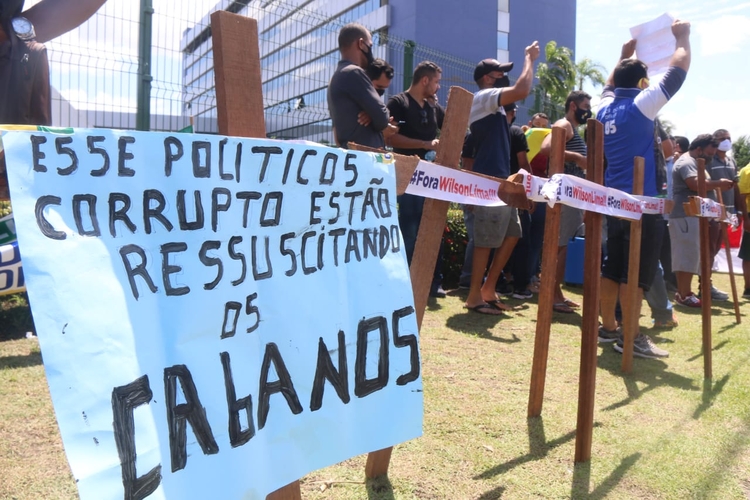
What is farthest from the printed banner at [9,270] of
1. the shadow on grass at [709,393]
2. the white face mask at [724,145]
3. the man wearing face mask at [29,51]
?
the white face mask at [724,145]

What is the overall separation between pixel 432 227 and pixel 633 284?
82.9 inches

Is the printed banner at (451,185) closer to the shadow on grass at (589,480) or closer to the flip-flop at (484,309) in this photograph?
the shadow on grass at (589,480)

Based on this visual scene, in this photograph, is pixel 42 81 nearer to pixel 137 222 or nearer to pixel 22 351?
pixel 137 222

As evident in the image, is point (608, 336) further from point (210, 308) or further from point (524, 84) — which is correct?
point (210, 308)

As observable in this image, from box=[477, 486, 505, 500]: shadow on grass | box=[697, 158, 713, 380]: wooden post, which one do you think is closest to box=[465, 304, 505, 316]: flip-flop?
box=[697, 158, 713, 380]: wooden post

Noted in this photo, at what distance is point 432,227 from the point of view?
2.41m

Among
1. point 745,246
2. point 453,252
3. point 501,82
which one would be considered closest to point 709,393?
point 501,82

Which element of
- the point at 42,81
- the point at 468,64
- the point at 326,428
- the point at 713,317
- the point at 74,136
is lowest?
the point at 713,317

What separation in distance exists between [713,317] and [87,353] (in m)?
6.58

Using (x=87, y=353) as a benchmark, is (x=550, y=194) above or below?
above

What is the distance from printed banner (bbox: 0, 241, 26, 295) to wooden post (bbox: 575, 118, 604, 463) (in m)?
3.20

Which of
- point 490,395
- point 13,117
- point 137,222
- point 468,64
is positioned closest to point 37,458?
point 13,117

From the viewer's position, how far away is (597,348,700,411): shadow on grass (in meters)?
3.65

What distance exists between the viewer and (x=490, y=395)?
11.1 ft
